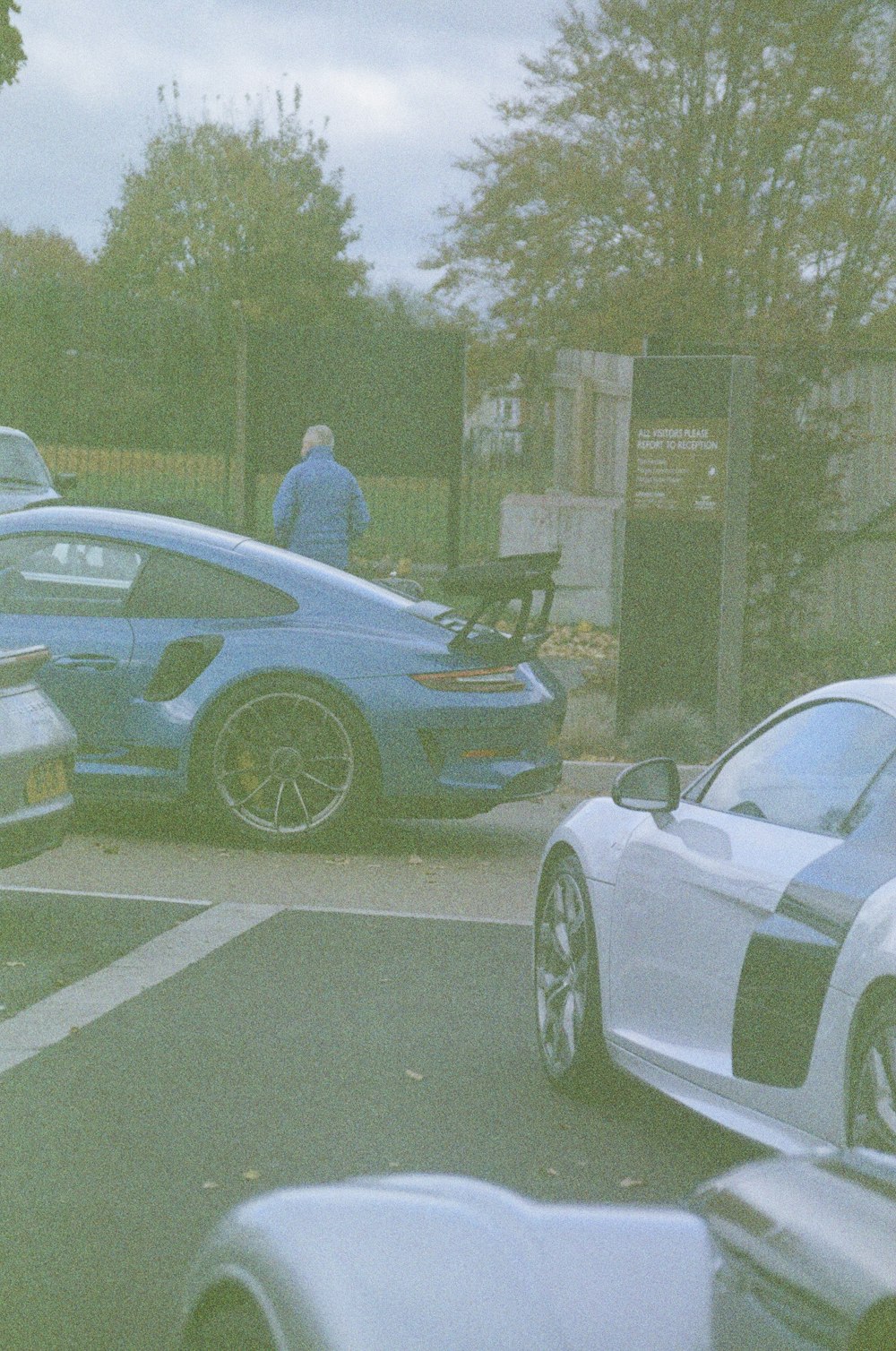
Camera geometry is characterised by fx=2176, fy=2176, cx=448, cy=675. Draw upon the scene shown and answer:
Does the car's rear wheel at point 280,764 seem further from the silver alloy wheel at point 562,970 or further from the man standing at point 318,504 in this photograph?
the man standing at point 318,504

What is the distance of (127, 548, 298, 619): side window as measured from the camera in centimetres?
1034

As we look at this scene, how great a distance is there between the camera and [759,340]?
14.7 metres

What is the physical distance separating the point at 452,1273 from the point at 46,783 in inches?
222

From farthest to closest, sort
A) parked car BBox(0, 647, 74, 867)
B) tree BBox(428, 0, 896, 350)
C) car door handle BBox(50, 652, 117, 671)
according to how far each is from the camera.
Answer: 1. tree BBox(428, 0, 896, 350)
2. car door handle BBox(50, 652, 117, 671)
3. parked car BBox(0, 647, 74, 867)

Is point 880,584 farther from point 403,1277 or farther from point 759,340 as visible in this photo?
point 403,1277

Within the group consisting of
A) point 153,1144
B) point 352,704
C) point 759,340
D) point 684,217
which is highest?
point 684,217

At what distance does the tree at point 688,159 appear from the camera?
25828 millimetres

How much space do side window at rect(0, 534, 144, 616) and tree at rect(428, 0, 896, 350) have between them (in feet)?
51.5

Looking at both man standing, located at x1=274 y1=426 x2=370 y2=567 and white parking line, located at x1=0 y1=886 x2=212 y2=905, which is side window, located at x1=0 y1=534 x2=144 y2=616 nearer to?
white parking line, located at x1=0 y1=886 x2=212 y2=905

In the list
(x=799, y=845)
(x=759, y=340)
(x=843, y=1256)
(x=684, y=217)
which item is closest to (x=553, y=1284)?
(x=843, y=1256)

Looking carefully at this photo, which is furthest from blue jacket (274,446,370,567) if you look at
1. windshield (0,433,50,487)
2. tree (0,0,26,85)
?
tree (0,0,26,85)

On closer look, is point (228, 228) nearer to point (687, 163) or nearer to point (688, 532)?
point (687, 163)

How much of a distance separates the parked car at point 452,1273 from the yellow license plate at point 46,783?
16.6ft

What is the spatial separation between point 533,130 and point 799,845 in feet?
76.1
